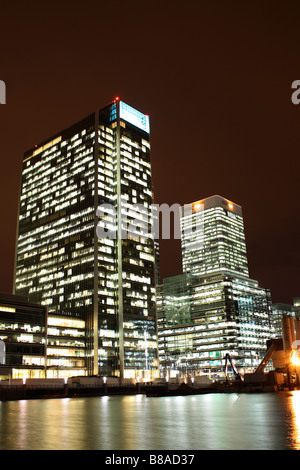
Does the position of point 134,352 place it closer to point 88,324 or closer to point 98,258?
point 88,324

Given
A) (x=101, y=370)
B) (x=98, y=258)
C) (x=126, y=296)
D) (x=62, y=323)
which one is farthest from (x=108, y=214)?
(x=101, y=370)

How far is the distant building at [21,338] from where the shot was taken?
148 metres

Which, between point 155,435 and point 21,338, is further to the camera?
point 21,338

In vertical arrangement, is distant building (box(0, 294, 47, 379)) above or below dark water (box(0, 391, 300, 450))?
above

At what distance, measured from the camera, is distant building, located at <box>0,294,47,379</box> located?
148m

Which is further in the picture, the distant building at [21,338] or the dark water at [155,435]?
the distant building at [21,338]

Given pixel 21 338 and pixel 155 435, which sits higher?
pixel 21 338

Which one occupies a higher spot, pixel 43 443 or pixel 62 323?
pixel 62 323

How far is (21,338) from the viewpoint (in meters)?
154

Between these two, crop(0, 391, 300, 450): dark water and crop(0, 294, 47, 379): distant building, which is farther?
crop(0, 294, 47, 379): distant building

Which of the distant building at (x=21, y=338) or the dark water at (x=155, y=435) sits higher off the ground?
the distant building at (x=21, y=338)
